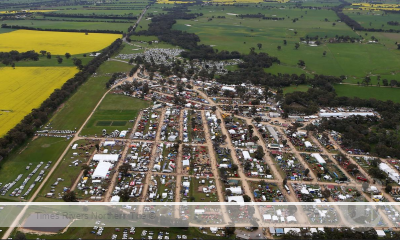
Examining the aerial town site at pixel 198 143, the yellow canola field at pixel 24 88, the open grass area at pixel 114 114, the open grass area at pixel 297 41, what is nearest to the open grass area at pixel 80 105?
the aerial town site at pixel 198 143

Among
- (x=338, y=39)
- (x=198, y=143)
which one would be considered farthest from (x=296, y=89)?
(x=338, y=39)

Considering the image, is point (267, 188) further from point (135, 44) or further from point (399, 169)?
point (135, 44)

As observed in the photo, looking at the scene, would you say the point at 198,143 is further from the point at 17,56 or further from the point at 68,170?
the point at 17,56

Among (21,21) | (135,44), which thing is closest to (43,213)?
(135,44)

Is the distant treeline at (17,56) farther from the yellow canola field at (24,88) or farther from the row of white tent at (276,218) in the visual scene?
the row of white tent at (276,218)

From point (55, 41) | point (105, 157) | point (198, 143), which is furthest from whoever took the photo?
point (55, 41)

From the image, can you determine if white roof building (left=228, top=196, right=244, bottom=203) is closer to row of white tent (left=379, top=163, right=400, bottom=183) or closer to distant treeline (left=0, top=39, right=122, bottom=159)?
row of white tent (left=379, top=163, right=400, bottom=183)

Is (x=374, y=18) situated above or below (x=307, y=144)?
above
